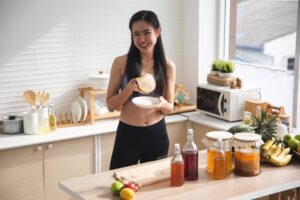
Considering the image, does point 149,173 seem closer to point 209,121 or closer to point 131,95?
point 131,95

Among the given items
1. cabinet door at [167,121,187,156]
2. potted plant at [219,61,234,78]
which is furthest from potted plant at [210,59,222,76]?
cabinet door at [167,121,187,156]

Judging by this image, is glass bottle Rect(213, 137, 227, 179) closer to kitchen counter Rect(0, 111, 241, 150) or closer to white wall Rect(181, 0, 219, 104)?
kitchen counter Rect(0, 111, 241, 150)

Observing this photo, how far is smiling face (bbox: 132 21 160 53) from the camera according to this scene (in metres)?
3.11

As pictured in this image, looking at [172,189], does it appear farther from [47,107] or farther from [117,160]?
[47,107]

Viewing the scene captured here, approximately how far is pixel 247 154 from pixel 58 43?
84.3 inches

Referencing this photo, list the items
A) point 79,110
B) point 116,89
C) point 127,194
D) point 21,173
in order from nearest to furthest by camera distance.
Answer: point 127,194 → point 116,89 → point 21,173 → point 79,110

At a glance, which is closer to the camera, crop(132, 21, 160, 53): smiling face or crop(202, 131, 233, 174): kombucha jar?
crop(202, 131, 233, 174): kombucha jar

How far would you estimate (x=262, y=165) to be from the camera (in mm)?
2994

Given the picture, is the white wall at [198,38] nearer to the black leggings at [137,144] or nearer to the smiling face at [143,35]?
the black leggings at [137,144]

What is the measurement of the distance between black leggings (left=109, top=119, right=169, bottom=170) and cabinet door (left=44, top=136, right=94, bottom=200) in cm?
79

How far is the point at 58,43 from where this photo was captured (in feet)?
14.0

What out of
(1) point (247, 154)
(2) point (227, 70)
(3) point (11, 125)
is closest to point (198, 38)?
(2) point (227, 70)

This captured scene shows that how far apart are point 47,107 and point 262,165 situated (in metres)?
1.88

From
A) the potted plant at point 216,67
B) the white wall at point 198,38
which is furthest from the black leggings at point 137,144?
the white wall at point 198,38
